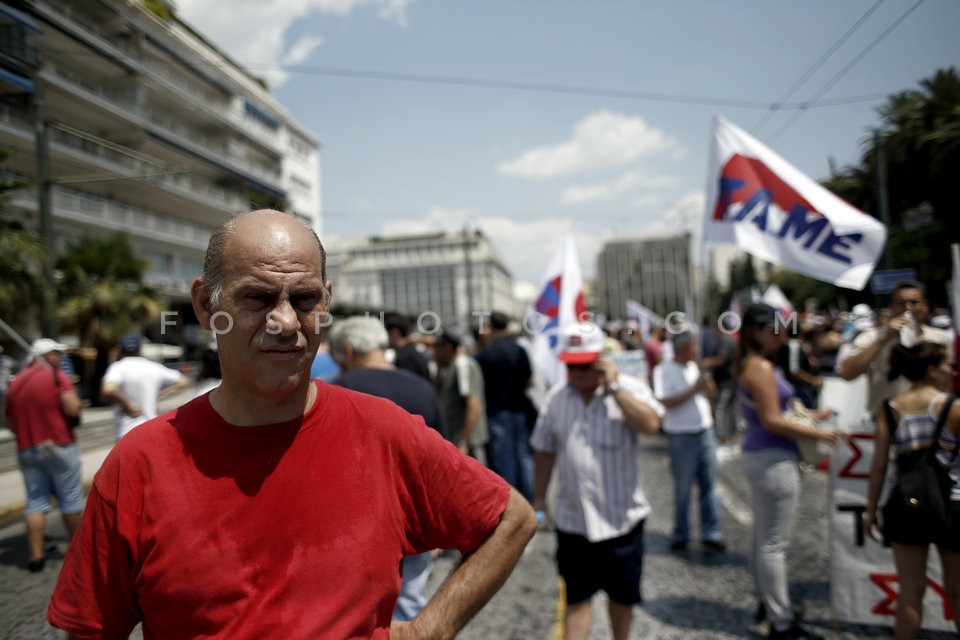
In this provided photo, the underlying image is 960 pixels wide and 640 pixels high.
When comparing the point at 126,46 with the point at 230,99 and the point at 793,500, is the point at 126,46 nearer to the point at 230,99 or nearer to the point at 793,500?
the point at 230,99

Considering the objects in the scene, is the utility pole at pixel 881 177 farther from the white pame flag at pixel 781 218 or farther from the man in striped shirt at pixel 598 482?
the man in striped shirt at pixel 598 482

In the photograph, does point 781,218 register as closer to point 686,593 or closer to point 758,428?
point 758,428

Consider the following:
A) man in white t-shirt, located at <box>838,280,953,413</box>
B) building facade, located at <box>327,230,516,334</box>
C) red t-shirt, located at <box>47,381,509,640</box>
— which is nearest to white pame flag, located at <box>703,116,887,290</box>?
man in white t-shirt, located at <box>838,280,953,413</box>

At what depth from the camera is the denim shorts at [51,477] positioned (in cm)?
244

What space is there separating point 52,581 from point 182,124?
2950 mm

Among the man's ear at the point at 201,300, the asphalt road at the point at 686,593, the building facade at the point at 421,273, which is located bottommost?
the asphalt road at the point at 686,593

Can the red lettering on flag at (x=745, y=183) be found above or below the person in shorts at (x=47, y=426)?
above

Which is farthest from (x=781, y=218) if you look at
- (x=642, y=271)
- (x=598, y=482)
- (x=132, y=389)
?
(x=642, y=271)

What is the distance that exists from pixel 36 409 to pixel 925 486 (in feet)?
16.7

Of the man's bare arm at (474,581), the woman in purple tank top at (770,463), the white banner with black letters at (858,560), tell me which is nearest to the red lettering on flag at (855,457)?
the white banner with black letters at (858,560)

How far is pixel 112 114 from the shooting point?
8.95 feet

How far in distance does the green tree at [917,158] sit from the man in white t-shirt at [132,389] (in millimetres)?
7645

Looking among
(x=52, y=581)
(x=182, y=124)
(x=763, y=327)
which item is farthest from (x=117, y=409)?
(x=763, y=327)

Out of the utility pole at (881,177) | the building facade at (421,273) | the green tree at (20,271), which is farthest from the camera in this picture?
the building facade at (421,273)
